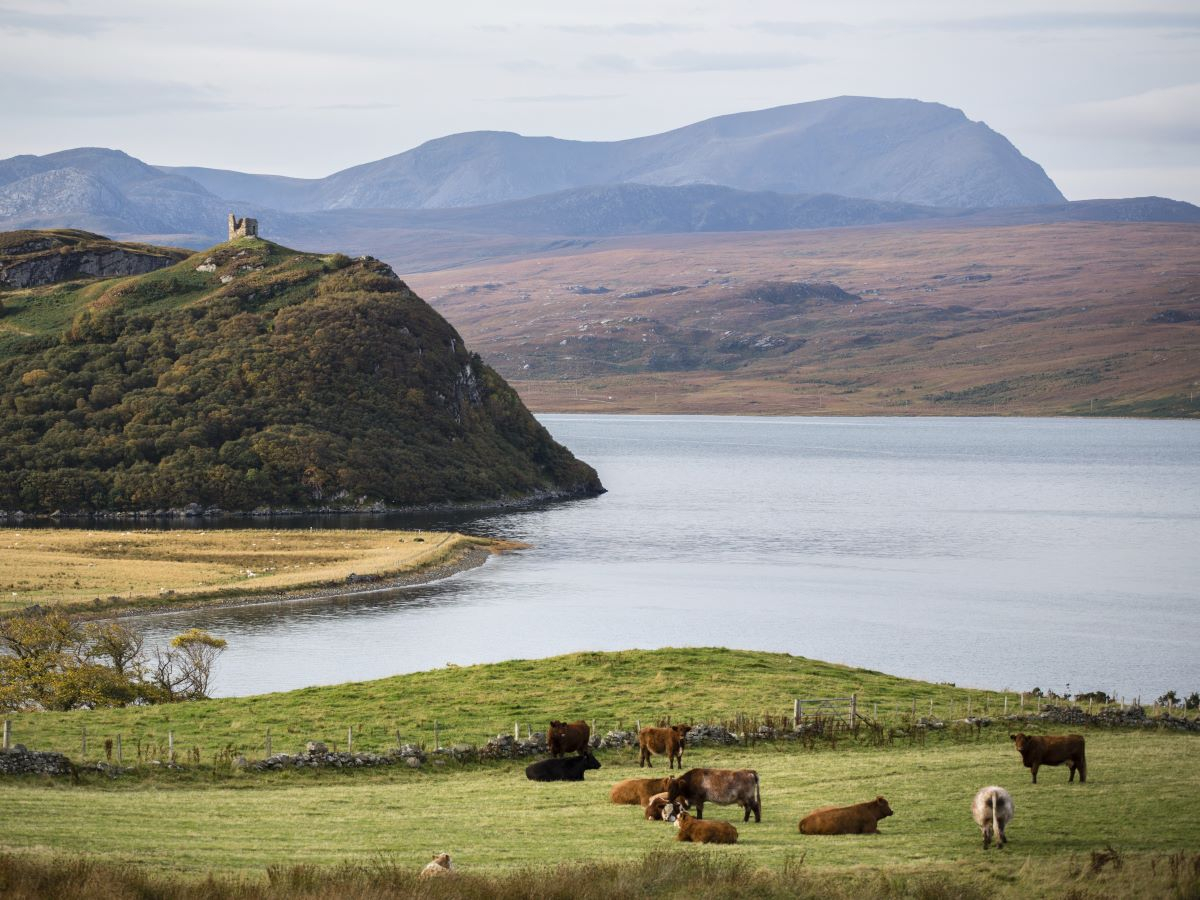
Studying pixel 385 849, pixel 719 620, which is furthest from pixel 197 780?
pixel 719 620

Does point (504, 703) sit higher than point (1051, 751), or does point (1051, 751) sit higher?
point (1051, 751)

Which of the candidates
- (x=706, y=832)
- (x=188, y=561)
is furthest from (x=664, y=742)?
(x=188, y=561)

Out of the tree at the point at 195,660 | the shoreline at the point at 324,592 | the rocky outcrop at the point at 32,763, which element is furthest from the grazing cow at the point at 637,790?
the shoreline at the point at 324,592

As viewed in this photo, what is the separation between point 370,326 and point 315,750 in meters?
144

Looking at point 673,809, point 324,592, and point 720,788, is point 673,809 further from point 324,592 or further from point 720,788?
point 324,592

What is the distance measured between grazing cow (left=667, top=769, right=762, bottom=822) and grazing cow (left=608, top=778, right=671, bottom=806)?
39.9 inches

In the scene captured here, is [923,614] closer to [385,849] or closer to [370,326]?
[385,849]

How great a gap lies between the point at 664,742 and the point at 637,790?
5.12 meters

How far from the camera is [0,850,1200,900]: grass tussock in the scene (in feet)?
52.9

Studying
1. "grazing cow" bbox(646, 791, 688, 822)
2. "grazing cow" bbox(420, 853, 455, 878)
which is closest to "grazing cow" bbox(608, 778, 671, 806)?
"grazing cow" bbox(646, 791, 688, 822)

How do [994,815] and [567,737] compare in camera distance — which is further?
[567,737]

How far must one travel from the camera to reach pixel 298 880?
54.9ft

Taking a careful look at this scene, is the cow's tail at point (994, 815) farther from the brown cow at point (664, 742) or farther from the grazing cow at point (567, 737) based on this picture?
the grazing cow at point (567, 737)

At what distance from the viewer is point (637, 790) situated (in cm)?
2448
